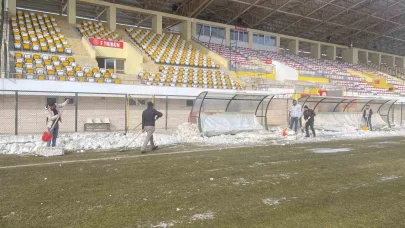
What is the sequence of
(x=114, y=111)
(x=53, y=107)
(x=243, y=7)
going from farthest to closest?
(x=243, y=7) < (x=114, y=111) < (x=53, y=107)

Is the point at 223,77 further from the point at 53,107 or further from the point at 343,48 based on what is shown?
the point at 343,48

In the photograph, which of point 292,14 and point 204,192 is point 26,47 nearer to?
point 204,192

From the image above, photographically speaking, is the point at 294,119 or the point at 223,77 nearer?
the point at 294,119

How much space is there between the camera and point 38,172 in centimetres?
669

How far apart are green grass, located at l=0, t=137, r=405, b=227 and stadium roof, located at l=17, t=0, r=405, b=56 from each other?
25918 mm

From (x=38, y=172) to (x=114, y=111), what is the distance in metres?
10.6

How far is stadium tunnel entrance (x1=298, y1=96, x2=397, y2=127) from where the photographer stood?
61.9 ft

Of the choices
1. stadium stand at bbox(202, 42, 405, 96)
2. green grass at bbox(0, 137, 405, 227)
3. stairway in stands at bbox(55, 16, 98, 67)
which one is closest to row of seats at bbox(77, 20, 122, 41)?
stairway in stands at bbox(55, 16, 98, 67)

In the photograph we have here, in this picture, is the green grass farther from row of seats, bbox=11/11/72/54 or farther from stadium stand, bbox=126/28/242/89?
row of seats, bbox=11/11/72/54

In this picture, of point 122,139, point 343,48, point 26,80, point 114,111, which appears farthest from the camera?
point 343,48

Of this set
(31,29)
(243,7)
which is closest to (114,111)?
(31,29)

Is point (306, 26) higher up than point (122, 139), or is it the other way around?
point (306, 26)

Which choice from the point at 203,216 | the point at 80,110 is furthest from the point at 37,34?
the point at 203,216

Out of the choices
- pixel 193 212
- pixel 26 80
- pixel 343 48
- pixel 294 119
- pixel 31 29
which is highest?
pixel 343 48
